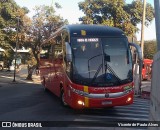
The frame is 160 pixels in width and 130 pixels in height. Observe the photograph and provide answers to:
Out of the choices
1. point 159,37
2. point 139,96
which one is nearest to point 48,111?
point 159,37

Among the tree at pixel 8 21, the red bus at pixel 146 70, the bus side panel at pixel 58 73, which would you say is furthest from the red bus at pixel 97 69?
the red bus at pixel 146 70

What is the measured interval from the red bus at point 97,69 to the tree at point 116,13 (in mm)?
26802

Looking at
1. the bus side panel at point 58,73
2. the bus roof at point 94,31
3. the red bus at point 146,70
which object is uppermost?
the bus roof at point 94,31

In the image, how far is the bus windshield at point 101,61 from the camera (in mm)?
11664

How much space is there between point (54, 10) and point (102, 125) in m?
31.0

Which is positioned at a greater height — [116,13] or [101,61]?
[116,13]

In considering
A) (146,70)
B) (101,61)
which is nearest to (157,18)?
(101,61)

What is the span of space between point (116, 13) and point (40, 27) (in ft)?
31.6

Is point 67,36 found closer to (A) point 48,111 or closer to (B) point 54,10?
(A) point 48,111

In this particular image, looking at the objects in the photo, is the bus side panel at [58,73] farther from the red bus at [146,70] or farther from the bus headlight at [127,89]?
the red bus at [146,70]

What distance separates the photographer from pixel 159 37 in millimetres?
10297

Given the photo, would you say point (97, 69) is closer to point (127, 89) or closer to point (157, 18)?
point (127, 89)

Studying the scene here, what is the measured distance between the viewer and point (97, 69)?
11.7 metres

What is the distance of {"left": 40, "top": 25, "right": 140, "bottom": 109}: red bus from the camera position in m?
11.5
